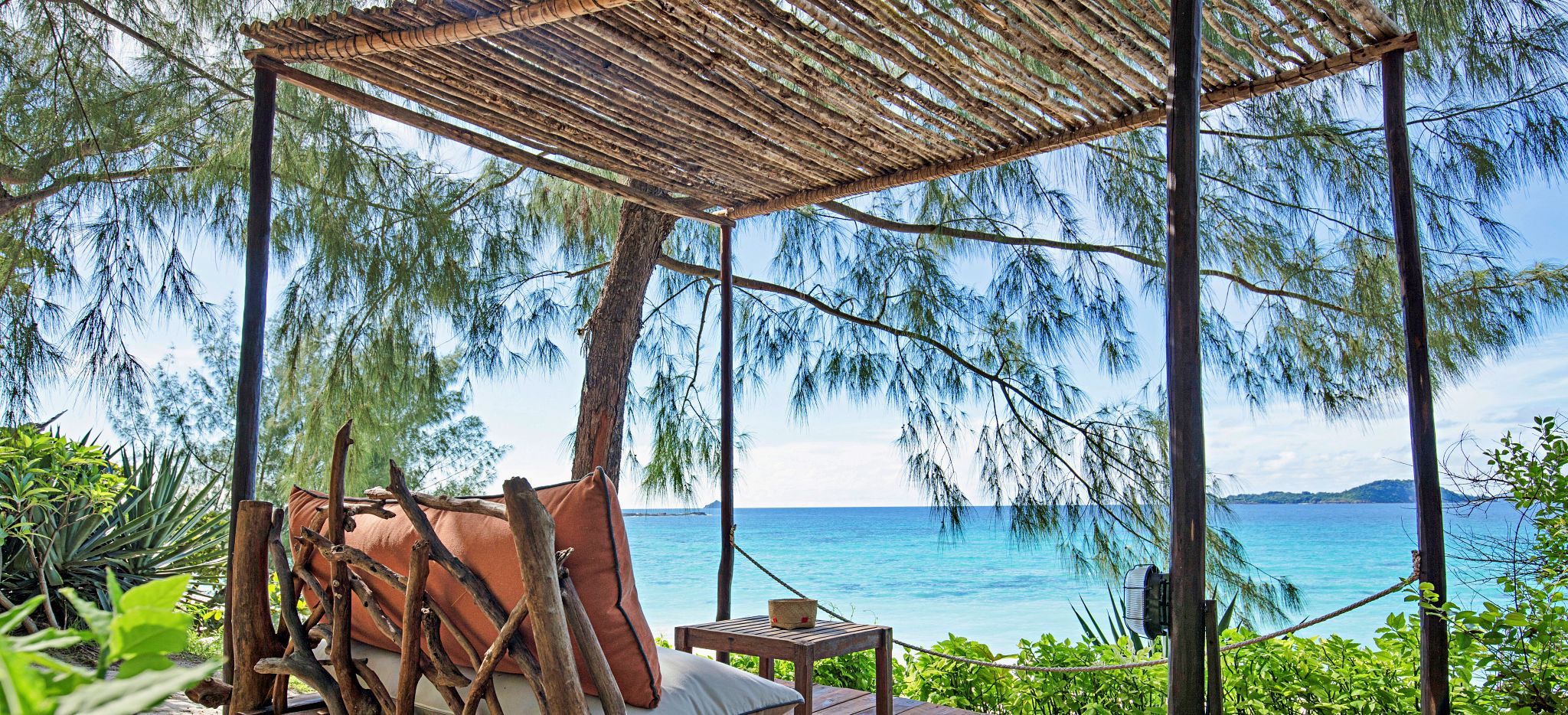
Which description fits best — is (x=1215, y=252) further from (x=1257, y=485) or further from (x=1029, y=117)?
(x=1257, y=485)

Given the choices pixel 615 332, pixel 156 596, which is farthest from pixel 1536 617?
pixel 615 332

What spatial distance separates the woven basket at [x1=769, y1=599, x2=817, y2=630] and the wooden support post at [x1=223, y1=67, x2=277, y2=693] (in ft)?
4.23

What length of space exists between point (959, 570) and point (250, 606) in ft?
63.0

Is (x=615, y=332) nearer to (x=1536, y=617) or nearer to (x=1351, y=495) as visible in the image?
(x=1536, y=617)

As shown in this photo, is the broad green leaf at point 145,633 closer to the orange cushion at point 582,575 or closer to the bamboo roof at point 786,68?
the orange cushion at point 582,575

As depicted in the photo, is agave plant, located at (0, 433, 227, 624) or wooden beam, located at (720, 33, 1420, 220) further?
agave plant, located at (0, 433, 227, 624)

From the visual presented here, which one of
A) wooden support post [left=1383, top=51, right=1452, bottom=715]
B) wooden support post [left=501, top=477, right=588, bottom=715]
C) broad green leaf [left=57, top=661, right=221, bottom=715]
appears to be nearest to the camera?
broad green leaf [left=57, top=661, right=221, bottom=715]

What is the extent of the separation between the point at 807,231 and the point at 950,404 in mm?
1230

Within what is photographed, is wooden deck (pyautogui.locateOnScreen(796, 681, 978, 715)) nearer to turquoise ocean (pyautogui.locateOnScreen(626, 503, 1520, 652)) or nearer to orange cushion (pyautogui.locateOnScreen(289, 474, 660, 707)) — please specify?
orange cushion (pyautogui.locateOnScreen(289, 474, 660, 707))

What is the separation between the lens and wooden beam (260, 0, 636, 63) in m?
2.13

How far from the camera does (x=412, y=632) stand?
1.41 meters

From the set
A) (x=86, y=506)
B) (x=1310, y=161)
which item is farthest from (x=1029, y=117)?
(x=86, y=506)

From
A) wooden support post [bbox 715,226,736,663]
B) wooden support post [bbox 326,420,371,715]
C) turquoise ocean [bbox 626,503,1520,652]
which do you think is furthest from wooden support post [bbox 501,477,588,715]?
turquoise ocean [bbox 626,503,1520,652]

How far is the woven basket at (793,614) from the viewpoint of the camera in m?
2.65
